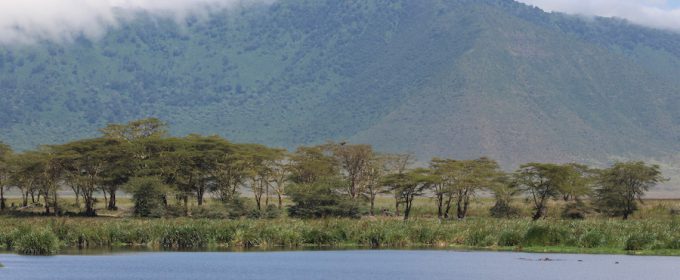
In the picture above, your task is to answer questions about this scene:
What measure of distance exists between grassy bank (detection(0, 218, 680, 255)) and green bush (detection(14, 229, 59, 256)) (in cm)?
110

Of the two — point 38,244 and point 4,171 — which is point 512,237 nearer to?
point 38,244

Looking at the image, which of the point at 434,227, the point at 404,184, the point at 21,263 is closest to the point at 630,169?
the point at 404,184

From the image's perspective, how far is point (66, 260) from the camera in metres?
61.8

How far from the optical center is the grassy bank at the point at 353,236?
227 ft

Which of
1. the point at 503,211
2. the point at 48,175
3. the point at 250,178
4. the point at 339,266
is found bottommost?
the point at 339,266

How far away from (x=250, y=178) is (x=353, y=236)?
3809 centimetres

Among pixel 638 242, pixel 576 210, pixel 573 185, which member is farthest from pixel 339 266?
pixel 573 185

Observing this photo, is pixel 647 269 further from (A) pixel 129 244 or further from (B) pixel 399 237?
(A) pixel 129 244

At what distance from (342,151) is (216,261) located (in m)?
61.3

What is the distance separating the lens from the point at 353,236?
7362 cm

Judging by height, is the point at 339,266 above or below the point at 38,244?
below

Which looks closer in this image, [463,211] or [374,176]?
[463,211]

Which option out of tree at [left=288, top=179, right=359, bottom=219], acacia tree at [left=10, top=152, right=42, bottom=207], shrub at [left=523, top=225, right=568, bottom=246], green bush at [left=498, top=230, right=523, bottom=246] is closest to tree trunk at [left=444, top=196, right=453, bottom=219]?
tree at [left=288, top=179, right=359, bottom=219]

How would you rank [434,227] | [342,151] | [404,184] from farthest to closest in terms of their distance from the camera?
1. [342,151]
2. [404,184]
3. [434,227]
